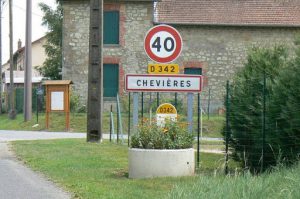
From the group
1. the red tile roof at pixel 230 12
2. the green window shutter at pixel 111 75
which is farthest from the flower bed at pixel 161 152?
the red tile roof at pixel 230 12

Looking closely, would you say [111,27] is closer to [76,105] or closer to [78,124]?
[76,105]

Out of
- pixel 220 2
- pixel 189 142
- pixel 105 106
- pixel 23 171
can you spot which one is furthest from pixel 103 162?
pixel 220 2

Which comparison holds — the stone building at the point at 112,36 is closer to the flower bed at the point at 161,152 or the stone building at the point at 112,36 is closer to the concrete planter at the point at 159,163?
the flower bed at the point at 161,152

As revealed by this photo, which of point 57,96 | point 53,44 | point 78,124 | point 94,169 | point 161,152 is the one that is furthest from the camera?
point 53,44

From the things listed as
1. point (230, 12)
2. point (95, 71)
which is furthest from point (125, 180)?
point (230, 12)

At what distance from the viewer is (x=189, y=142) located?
1275cm

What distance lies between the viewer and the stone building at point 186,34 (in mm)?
39094

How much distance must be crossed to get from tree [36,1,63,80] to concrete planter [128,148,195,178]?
46880mm

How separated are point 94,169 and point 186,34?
26.3 meters

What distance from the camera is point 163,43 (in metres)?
13.1

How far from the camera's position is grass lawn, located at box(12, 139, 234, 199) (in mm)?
10883

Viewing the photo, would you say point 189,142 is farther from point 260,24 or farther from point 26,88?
point 260,24

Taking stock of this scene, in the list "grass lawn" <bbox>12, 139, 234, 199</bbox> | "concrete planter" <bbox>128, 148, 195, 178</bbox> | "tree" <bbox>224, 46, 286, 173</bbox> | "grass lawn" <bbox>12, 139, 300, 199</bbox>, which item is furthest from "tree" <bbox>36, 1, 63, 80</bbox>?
"concrete planter" <bbox>128, 148, 195, 178</bbox>

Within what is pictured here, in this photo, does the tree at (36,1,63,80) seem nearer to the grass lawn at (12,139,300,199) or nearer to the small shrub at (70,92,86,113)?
the small shrub at (70,92,86,113)
